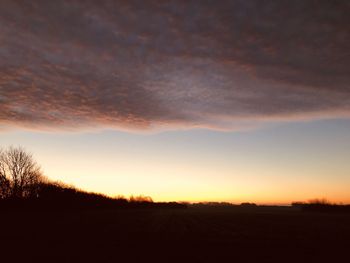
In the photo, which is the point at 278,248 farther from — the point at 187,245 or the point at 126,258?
the point at 126,258

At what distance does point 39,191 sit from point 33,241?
7418 centimetres

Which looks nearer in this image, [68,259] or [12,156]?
[68,259]

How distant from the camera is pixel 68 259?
54.3ft

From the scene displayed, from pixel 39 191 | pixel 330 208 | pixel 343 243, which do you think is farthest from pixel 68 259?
pixel 330 208

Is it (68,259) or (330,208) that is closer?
(68,259)

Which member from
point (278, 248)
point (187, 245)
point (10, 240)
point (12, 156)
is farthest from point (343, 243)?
point (12, 156)

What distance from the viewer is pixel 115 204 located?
118000 millimetres

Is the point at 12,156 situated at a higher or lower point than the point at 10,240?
higher

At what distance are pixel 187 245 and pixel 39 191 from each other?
79.6m

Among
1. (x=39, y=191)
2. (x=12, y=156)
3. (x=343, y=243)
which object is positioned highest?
(x=12, y=156)

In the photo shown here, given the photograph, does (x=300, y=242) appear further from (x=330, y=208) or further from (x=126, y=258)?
(x=330, y=208)

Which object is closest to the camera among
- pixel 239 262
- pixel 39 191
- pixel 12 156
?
pixel 239 262

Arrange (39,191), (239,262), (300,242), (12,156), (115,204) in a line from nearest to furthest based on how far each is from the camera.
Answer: (239,262) < (300,242) < (39,191) < (12,156) < (115,204)

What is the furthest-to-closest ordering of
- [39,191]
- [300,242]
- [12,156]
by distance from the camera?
[12,156], [39,191], [300,242]
